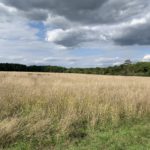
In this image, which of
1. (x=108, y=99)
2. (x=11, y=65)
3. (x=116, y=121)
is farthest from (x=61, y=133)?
(x=11, y=65)

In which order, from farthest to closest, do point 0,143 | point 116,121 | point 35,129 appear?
1. point 116,121
2. point 35,129
3. point 0,143

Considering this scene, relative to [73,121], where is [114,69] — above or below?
above

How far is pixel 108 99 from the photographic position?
10805 mm

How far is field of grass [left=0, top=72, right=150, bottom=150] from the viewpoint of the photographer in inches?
256

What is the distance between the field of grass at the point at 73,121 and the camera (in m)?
6.51

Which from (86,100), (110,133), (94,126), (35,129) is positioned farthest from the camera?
(86,100)

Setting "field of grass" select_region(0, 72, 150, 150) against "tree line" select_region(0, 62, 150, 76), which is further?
"tree line" select_region(0, 62, 150, 76)

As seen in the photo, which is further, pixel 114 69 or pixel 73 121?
pixel 114 69

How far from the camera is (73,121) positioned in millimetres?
8016

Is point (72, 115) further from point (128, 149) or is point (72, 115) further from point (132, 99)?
point (132, 99)

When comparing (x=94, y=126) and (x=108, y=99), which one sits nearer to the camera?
(x=94, y=126)

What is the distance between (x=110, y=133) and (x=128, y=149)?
3.73 feet

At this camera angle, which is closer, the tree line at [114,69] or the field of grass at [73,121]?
the field of grass at [73,121]

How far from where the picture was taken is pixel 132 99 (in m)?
10.9
